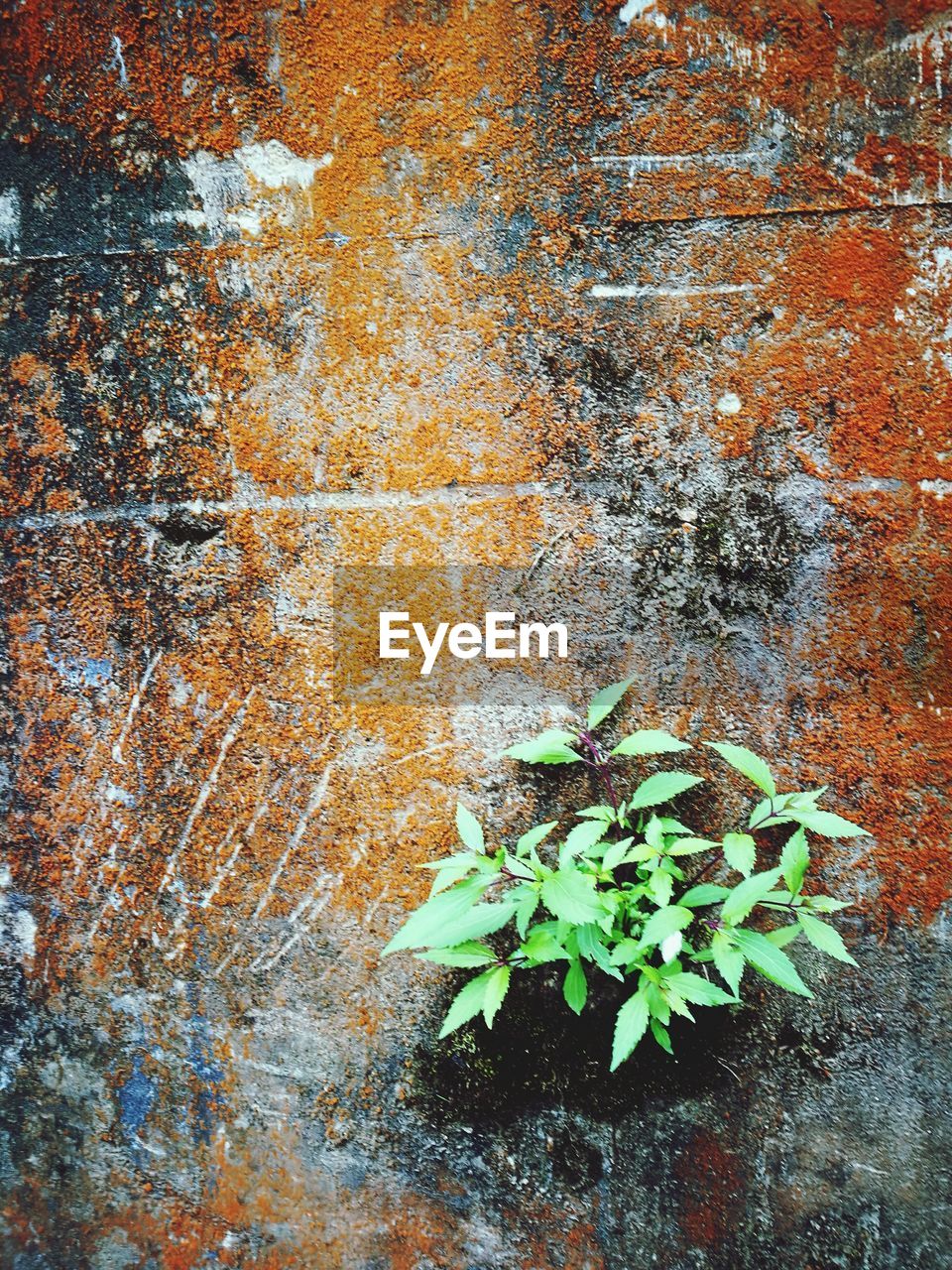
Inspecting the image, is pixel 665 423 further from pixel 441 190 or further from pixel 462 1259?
pixel 462 1259

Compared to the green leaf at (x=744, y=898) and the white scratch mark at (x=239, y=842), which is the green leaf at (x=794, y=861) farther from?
the white scratch mark at (x=239, y=842)

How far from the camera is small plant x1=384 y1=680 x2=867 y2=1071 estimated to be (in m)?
1.36

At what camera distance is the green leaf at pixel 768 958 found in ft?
4.41

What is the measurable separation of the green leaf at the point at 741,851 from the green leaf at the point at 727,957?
13 centimetres

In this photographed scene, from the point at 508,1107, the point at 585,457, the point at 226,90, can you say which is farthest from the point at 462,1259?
the point at 226,90

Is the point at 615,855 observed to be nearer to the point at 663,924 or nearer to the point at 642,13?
the point at 663,924

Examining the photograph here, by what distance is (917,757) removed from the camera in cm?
159

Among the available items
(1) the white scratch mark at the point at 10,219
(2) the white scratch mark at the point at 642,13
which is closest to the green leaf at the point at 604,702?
(2) the white scratch mark at the point at 642,13

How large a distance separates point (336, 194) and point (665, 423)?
2.85 ft

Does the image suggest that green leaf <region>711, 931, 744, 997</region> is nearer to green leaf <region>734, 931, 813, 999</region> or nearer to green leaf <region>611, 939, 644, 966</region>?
green leaf <region>734, 931, 813, 999</region>

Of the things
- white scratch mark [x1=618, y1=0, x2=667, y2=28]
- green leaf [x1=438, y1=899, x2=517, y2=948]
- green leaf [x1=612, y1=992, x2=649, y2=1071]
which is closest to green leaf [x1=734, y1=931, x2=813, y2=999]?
green leaf [x1=612, y1=992, x2=649, y2=1071]

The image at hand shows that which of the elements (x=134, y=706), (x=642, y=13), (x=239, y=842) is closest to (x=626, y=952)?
(x=239, y=842)

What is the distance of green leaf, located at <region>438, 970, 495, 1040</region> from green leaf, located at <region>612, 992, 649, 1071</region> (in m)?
0.26

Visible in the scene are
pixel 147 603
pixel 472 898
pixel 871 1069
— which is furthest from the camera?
pixel 147 603
